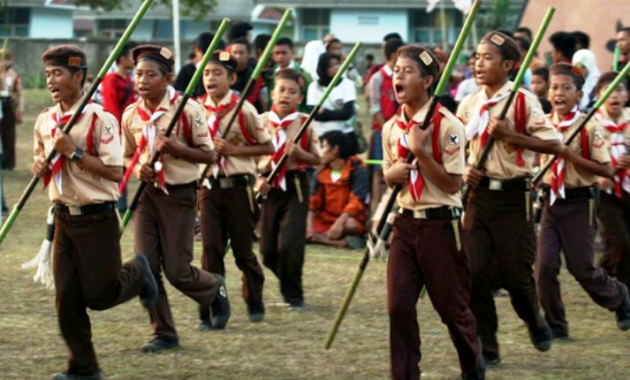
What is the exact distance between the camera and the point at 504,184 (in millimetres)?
8727

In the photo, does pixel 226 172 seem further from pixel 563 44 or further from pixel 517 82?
pixel 563 44

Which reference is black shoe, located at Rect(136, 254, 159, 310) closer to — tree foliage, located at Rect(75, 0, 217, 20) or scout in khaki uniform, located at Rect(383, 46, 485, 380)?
scout in khaki uniform, located at Rect(383, 46, 485, 380)

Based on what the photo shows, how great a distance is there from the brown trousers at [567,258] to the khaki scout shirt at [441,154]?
2191mm

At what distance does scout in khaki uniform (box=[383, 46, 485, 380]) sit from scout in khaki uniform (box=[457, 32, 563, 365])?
84 cm

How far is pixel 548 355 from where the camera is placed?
9336mm

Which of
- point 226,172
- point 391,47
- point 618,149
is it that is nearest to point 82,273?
point 226,172

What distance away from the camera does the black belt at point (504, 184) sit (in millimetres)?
8727

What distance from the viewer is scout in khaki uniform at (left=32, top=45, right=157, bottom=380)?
802 cm

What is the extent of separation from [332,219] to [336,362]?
659 cm

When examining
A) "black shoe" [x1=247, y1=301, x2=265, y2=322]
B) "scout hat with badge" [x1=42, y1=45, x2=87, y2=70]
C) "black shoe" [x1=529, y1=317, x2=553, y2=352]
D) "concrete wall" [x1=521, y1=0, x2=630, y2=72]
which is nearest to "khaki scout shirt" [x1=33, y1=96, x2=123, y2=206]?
"scout hat with badge" [x1=42, y1=45, x2=87, y2=70]

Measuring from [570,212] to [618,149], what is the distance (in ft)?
4.11

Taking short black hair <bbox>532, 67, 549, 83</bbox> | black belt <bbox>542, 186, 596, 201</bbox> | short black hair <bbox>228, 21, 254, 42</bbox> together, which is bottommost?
black belt <bbox>542, 186, 596, 201</bbox>

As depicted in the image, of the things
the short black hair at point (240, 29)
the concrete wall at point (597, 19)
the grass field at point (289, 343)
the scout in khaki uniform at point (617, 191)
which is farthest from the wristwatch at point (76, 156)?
the concrete wall at point (597, 19)

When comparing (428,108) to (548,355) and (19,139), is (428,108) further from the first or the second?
(19,139)
